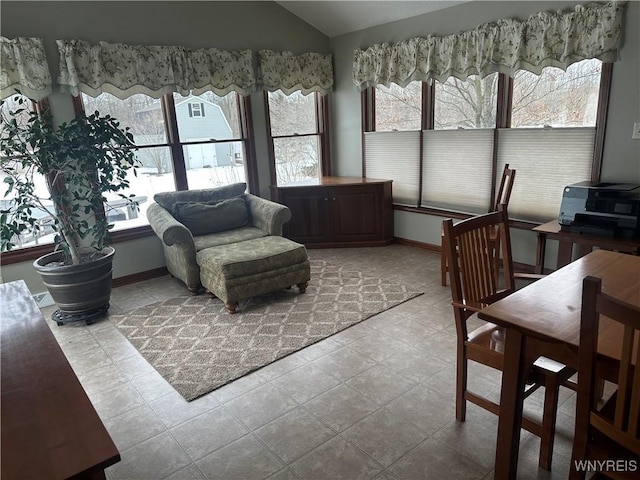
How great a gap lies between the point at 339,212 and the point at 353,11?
2.12m

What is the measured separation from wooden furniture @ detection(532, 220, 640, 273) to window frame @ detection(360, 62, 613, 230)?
2.05ft

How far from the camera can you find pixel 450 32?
4086 millimetres

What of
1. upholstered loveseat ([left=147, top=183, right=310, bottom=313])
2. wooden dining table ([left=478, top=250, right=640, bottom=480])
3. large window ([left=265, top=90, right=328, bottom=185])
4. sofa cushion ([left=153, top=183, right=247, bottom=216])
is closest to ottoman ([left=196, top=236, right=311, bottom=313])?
upholstered loveseat ([left=147, top=183, right=310, bottom=313])

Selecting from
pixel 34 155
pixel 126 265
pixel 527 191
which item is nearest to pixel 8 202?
pixel 34 155

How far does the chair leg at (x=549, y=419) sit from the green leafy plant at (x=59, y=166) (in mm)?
3191

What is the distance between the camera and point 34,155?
3.09 metres

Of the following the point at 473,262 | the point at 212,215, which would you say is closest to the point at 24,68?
the point at 212,215

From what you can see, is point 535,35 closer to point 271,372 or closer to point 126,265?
point 271,372

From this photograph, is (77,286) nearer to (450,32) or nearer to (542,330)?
(542,330)

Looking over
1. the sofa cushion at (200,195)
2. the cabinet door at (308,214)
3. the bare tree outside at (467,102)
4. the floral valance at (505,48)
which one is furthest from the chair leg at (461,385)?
the cabinet door at (308,214)

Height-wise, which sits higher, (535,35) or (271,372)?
(535,35)

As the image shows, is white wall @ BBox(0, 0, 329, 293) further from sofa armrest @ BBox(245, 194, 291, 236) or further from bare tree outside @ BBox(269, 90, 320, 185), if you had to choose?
sofa armrest @ BBox(245, 194, 291, 236)

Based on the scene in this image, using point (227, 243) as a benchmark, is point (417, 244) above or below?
below

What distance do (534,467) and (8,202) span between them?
4.07 metres
